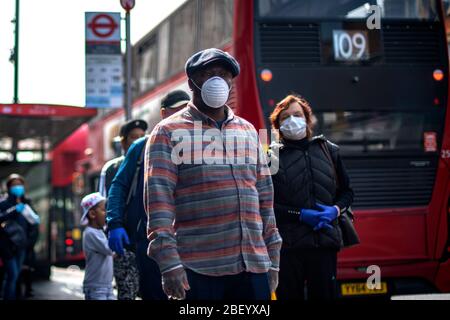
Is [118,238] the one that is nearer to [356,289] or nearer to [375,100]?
[356,289]

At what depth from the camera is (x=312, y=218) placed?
6.44 m

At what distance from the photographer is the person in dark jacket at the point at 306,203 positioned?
6.44 meters

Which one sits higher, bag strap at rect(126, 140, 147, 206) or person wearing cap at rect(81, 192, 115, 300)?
bag strap at rect(126, 140, 147, 206)

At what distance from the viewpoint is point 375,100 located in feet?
34.7

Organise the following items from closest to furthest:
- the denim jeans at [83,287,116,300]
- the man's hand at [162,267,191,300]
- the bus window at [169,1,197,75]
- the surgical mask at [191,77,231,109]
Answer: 1. the man's hand at [162,267,191,300]
2. the surgical mask at [191,77,231,109]
3. the denim jeans at [83,287,116,300]
4. the bus window at [169,1,197,75]

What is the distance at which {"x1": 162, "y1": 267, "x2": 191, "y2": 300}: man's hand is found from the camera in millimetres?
4484

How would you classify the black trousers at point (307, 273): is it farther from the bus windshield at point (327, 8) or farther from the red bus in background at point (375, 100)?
the bus windshield at point (327, 8)

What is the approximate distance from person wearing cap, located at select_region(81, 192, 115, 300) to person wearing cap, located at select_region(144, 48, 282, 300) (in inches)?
→ 139

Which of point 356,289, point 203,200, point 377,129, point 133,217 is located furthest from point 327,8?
point 203,200

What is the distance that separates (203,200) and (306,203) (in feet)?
6.62

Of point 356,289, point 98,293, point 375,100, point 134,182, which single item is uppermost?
point 375,100

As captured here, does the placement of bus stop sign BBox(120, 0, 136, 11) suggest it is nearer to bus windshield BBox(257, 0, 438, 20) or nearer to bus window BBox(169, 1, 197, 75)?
bus window BBox(169, 1, 197, 75)

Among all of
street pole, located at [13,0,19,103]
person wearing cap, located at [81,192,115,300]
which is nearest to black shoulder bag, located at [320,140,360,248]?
person wearing cap, located at [81,192,115,300]

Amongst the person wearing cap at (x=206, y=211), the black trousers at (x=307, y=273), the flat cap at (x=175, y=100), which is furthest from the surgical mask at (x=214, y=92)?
the black trousers at (x=307, y=273)
